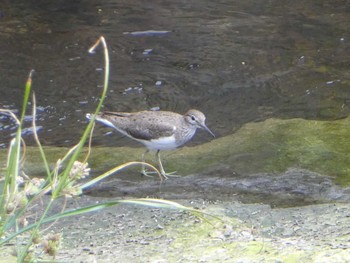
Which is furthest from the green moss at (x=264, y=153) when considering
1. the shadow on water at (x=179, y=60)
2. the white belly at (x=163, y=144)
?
the shadow on water at (x=179, y=60)

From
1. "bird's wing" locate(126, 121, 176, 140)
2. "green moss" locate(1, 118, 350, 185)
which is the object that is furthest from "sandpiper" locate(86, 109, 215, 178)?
"green moss" locate(1, 118, 350, 185)

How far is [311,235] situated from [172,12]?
8239mm

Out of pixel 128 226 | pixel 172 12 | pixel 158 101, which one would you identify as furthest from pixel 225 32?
pixel 128 226

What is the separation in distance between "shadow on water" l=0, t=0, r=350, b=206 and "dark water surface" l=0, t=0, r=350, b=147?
15mm

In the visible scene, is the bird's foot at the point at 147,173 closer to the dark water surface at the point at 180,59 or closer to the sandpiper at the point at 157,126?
the sandpiper at the point at 157,126

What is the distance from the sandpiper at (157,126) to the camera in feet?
25.8

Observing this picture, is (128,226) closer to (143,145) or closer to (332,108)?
(143,145)

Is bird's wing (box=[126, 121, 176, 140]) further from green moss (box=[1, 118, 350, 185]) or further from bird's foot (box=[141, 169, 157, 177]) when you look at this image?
bird's foot (box=[141, 169, 157, 177])

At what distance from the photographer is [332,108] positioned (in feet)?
30.9

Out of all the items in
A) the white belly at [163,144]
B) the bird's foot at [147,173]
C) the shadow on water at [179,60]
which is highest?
the white belly at [163,144]

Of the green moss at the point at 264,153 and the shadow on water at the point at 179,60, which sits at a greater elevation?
the green moss at the point at 264,153

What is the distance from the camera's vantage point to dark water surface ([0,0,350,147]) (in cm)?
959

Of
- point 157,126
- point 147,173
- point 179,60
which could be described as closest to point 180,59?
point 179,60

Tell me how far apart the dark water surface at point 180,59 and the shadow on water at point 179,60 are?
0.02 meters
